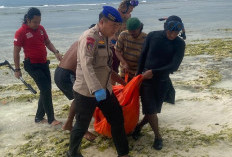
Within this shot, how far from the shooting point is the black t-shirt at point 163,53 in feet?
13.1

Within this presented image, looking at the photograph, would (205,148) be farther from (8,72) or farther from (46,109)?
(8,72)

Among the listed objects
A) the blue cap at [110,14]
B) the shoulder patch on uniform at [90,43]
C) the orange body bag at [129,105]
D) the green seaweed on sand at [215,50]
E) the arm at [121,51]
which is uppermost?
the blue cap at [110,14]

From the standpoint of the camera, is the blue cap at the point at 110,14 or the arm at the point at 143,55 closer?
the blue cap at the point at 110,14

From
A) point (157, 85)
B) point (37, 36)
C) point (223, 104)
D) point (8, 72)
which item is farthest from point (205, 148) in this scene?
point (8, 72)

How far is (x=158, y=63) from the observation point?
13.3 ft

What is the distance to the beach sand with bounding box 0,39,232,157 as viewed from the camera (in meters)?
4.16

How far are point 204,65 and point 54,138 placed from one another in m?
6.05

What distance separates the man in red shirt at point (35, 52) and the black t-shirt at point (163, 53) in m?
1.90

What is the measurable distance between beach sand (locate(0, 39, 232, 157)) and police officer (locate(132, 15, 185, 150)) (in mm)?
465

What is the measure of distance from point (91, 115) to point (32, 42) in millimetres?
1970

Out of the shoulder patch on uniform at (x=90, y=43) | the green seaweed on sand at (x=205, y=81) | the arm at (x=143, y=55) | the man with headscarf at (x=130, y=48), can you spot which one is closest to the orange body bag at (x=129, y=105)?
the arm at (x=143, y=55)

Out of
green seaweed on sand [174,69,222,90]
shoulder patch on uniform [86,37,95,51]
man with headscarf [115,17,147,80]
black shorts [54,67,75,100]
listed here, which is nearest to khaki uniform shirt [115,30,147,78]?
man with headscarf [115,17,147,80]

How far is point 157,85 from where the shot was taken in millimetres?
4164

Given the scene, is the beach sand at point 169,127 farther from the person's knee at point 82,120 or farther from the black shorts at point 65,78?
the black shorts at point 65,78
